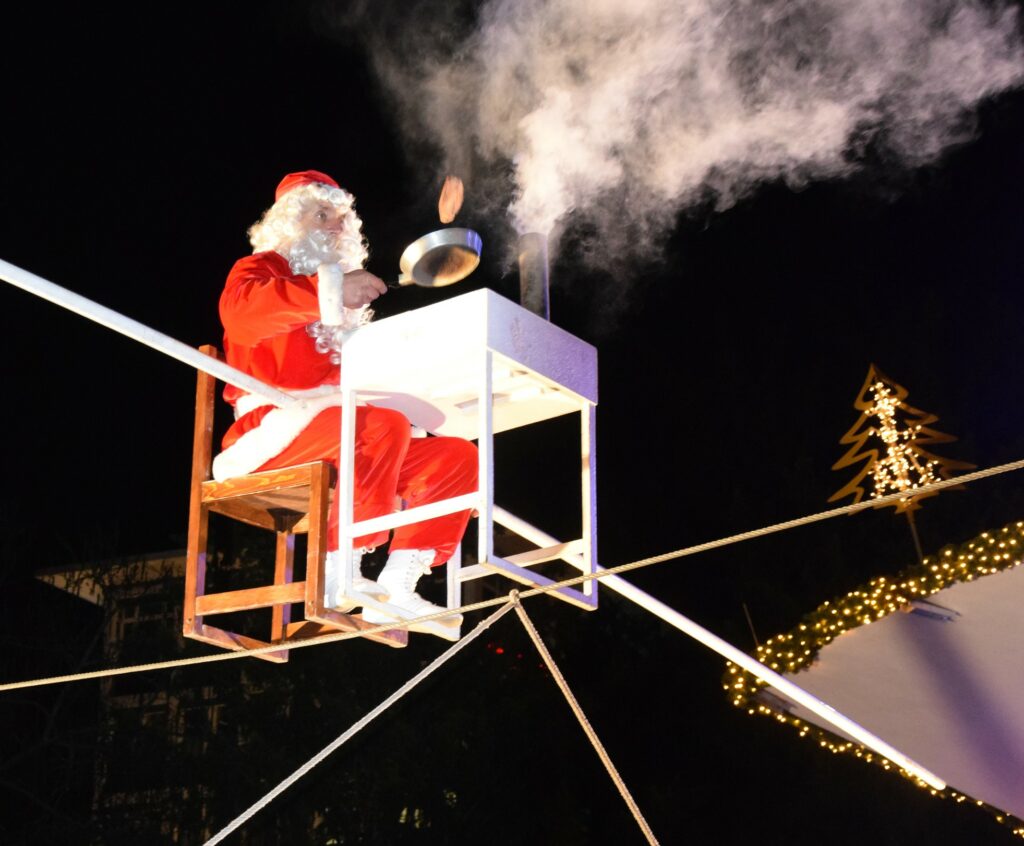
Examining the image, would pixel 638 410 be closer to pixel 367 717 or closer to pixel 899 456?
pixel 899 456

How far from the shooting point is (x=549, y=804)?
9805 millimetres

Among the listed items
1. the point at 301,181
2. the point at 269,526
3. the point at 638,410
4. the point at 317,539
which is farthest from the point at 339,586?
the point at 638,410

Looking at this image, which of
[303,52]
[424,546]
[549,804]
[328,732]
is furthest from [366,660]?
[424,546]

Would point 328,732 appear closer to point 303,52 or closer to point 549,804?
point 549,804

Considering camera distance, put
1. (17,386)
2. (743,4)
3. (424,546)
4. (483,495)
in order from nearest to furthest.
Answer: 1. (483,495)
2. (424,546)
3. (743,4)
4. (17,386)

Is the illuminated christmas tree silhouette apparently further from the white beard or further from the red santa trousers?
the white beard

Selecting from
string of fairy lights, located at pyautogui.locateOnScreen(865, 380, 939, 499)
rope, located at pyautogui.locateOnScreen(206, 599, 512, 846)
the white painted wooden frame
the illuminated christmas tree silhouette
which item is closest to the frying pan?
the white painted wooden frame

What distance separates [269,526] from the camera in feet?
10.8

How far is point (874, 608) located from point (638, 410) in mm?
4873

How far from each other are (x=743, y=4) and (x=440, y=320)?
9.16 feet

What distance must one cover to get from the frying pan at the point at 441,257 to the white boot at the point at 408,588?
663mm

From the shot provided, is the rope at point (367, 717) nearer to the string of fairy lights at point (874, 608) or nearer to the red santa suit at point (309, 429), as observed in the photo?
the red santa suit at point (309, 429)

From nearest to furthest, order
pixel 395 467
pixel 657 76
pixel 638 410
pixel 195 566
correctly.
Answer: pixel 395 467 → pixel 195 566 → pixel 657 76 → pixel 638 410

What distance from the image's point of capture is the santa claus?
2.90m
